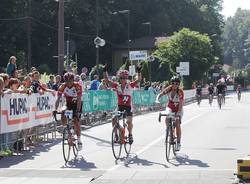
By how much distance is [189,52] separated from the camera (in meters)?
86.8

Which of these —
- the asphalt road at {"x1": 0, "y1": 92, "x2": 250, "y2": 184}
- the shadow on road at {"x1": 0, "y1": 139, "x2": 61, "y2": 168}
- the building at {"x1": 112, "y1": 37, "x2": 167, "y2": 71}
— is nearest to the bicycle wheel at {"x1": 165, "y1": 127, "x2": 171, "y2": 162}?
the asphalt road at {"x1": 0, "y1": 92, "x2": 250, "y2": 184}

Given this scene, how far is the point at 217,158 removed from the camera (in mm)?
14445

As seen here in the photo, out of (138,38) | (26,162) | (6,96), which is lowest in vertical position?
(26,162)

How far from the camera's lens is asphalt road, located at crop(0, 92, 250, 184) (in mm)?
11492

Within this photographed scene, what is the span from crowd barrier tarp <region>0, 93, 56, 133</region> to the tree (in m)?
67.1

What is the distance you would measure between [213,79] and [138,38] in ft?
65.2

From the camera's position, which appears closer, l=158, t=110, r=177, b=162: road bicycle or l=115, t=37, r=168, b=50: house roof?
l=158, t=110, r=177, b=162: road bicycle

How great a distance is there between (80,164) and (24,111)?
357 centimetres

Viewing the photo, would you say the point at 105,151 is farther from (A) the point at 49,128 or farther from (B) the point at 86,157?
(A) the point at 49,128

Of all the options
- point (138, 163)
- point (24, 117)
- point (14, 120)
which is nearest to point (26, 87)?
point (24, 117)

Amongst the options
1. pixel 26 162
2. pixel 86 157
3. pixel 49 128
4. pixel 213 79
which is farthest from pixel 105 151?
pixel 213 79

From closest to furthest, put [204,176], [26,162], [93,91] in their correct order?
[204,176] < [26,162] < [93,91]

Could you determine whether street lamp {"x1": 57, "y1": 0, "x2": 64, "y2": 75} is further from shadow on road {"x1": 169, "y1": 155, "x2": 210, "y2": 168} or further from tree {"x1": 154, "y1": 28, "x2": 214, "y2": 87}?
tree {"x1": 154, "y1": 28, "x2": 214, "y2": 87}

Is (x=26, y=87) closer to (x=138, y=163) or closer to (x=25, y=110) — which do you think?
(x=25, y=110)
